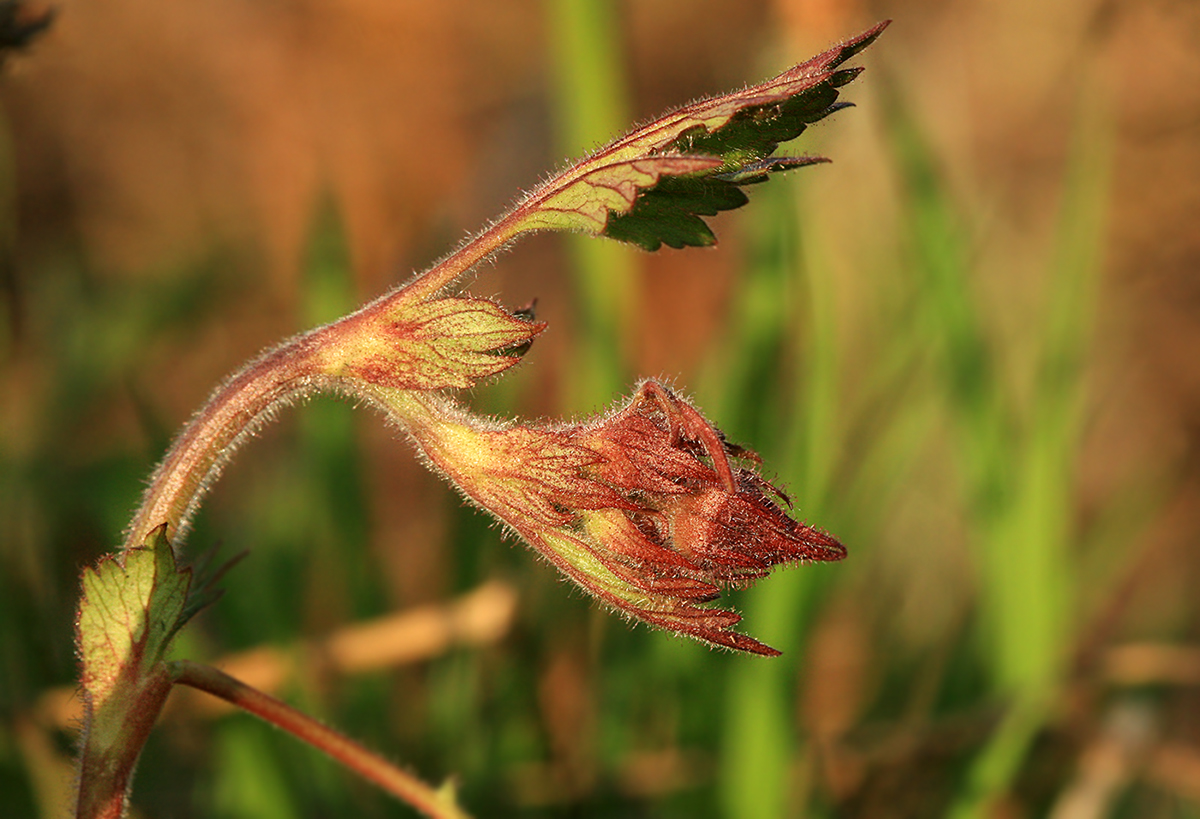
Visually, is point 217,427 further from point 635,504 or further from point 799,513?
point 799,513

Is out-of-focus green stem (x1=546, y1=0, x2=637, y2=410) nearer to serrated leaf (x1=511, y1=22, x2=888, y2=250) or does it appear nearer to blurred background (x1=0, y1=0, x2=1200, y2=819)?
blurred background (x1=0, y1=0, x2=1200, y2=819)

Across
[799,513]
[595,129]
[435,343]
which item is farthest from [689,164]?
[595,129]

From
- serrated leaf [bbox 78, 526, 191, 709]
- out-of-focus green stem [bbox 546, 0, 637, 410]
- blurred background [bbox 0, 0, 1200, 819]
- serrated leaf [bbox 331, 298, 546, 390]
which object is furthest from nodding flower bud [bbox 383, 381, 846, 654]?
out-of-focus green stem [bbox 546, 0, 637, 410]

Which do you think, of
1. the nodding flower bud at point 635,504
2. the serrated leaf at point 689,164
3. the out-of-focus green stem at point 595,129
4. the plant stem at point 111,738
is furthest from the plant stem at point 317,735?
the out-of-focus green stem at point 595,129

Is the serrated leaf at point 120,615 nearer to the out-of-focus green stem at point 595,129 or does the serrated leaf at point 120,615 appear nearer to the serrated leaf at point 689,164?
the serrated leaf at point 689,164

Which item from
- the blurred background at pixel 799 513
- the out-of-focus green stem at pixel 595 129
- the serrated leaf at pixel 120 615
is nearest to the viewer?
the serrated leaf at pixel 120 615
